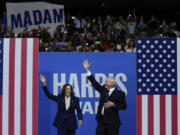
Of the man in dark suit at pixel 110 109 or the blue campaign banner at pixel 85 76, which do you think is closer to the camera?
the man in dark suit at pixel 110 109

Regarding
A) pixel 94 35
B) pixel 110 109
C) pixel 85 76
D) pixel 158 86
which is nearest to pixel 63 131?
pixel 110 109

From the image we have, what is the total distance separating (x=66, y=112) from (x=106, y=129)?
93 centimetres

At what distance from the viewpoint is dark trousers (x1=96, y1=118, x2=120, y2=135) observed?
28.2ft

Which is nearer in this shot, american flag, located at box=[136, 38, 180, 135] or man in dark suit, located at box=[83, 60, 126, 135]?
man in dark suit, located at box=[83, 60, 126, 135]

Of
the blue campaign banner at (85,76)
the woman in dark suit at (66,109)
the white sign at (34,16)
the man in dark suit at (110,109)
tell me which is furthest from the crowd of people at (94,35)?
the man in dark suit at (110,109)

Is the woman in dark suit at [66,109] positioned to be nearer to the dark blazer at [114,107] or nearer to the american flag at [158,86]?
the dark blazer at [114,107]

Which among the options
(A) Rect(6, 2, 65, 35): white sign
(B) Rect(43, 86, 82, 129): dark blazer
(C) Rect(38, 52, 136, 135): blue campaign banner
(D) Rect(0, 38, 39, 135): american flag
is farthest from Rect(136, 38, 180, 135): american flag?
(A) Rect(6, 2, 65, 35): white sign

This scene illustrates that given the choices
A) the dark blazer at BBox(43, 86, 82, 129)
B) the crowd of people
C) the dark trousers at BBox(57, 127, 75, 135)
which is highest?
the crowd of people

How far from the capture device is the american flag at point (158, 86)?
8.79 metres

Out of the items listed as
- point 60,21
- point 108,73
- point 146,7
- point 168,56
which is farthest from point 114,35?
point 146,7

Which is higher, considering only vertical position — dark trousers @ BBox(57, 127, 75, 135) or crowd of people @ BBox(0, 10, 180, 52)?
crowd of people @ BBox(0, 10, 180, 52)

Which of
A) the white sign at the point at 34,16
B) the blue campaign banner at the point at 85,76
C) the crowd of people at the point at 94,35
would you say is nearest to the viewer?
the blue campaign banner at the point at 85,76

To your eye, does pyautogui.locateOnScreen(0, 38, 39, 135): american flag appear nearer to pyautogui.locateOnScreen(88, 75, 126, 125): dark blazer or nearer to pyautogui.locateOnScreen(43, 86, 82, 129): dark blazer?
pyautogui.locateOnScreen(43, 86, 82, 129): dark blazer

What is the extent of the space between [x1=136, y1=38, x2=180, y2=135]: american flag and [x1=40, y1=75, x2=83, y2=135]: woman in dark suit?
132cm
